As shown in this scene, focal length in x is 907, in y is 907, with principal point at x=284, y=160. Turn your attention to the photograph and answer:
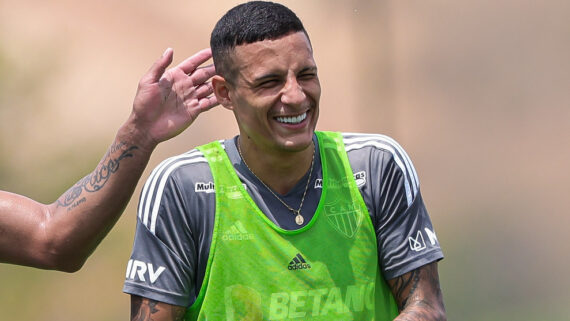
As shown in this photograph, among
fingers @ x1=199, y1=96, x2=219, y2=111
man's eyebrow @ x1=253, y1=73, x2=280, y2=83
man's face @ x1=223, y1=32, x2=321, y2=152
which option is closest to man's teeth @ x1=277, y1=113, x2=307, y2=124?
man's face @ x1=223, y1=32, x2=321, y2=152

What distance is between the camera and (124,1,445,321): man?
3.45 metres

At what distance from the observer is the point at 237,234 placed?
349cm

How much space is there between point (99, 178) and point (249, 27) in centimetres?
85

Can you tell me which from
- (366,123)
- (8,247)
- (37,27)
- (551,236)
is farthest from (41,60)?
(551,236)

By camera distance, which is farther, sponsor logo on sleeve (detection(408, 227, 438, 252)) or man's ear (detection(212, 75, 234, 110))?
man's ear (detection(212, 75, 234, 110))

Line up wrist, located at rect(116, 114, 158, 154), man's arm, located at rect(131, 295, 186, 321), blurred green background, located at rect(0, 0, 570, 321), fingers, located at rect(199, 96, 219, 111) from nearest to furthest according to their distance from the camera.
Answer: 1. man's arm, located at rect(131, 295, 186, 321)
2. wrist, located at rect(116, 114, 158, 154)
3. fingers, located at rect(199, 96, 219, 111)
4. blurred green background, located at rect(0, 0, 570, 321)

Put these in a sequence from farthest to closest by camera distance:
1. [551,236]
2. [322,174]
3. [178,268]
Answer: [551,236] < [322,174] < [178,268]

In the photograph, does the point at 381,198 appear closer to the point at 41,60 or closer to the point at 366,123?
the point at 366,123

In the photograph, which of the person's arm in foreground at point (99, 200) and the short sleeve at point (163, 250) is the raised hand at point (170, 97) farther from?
the short sleeve at point (163, 250)

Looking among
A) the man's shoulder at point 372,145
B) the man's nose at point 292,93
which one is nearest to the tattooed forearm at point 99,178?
the man's nose at point 292,93

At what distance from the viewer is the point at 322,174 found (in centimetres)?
367

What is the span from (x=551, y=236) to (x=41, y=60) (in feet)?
12.9

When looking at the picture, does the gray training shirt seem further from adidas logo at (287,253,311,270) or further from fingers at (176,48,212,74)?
fingers at (176,48,212,74)

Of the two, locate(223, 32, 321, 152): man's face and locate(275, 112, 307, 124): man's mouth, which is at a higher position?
locate(223, 32, 321, 152): man's face
